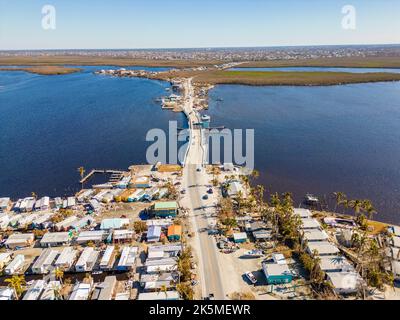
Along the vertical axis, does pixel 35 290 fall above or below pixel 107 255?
below

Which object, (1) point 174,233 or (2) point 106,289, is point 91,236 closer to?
(2) point 106,289

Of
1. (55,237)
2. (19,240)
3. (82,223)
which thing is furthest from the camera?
(82,223)

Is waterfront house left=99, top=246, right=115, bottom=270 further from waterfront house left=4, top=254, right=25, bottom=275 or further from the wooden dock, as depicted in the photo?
the wooden dock

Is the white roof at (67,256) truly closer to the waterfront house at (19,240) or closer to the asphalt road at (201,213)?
the waterfront house at (19,240)

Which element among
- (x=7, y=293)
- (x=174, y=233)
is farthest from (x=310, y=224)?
(x=7, y=293)

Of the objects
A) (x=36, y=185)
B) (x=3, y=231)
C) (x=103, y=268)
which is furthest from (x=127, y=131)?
(x=103, y=268)

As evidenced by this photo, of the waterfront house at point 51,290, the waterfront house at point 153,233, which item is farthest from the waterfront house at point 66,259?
the waterfront house at point 153,233

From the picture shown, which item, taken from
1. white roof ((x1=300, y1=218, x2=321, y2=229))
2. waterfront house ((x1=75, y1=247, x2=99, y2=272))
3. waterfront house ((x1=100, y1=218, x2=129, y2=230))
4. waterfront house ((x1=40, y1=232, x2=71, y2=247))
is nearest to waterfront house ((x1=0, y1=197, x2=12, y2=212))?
waterfront house ((x1=40, y1=232, x2=71, y2=247))
